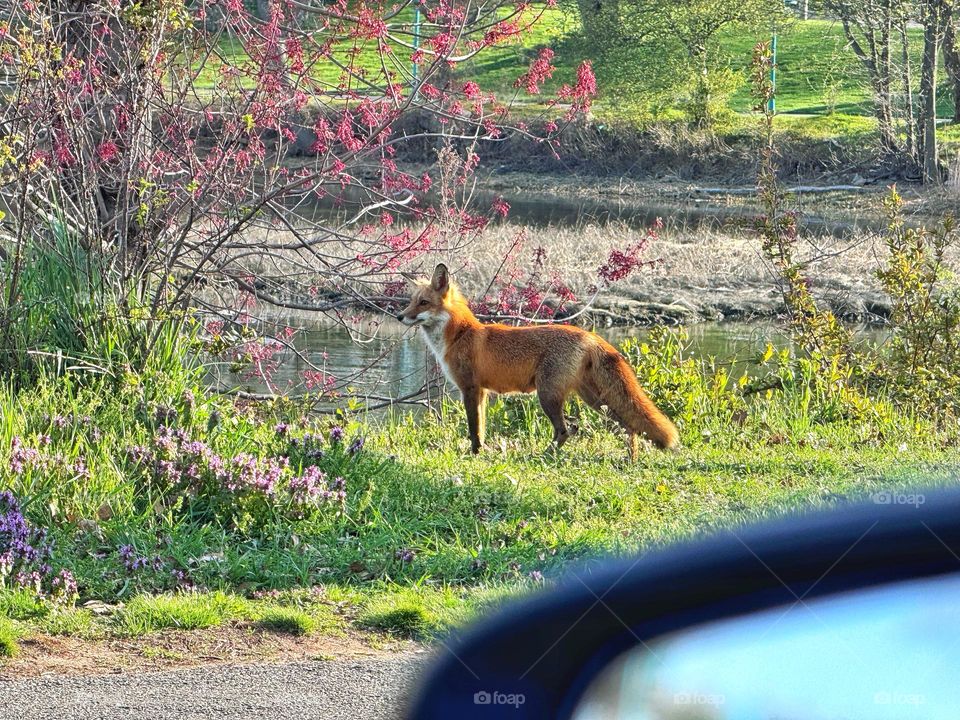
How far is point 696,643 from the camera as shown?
6.34 feet

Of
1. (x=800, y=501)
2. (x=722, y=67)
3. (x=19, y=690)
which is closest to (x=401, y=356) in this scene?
(x=800, y=501)

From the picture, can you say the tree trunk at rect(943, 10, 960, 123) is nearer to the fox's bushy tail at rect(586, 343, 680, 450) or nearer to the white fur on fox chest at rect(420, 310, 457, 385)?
the fox's bushy tail at rect(586, 343, 680, 450)

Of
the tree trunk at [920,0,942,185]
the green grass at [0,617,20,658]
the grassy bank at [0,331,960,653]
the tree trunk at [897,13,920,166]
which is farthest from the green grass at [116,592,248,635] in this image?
the tree trunk at [897,13,920,166]

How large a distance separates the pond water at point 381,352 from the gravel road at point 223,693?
20.4 feet

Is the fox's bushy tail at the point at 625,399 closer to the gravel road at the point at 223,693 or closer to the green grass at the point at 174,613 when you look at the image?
the green grass at the point at 174,613

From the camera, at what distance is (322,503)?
Answer: 714cm

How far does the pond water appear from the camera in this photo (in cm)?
1346

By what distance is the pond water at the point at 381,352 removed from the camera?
44.2ft

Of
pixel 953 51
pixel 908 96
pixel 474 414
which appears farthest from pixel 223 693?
pixel 953 51

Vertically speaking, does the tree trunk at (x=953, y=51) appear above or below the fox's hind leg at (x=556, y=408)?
above

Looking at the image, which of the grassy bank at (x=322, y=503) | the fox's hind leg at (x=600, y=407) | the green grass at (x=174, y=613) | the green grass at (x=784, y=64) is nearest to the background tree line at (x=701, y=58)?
the green grass at (x=784, y=64)

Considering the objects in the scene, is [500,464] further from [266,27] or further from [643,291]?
[643,291]

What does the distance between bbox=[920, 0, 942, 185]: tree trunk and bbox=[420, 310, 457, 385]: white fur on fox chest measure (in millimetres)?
25899

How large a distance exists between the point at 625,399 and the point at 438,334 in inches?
58.2
